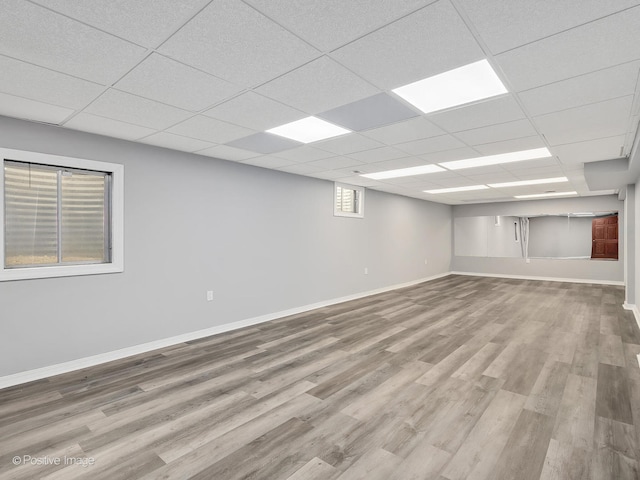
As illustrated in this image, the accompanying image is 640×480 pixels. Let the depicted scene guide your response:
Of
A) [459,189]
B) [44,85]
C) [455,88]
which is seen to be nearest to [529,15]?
[455,88]

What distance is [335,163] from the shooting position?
4.69 metres

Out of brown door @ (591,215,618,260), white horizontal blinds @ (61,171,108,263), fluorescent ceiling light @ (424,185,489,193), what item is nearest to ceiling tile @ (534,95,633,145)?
fluorescent ceiling light @ (424,185,489,193)

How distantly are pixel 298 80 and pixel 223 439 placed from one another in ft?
8.07

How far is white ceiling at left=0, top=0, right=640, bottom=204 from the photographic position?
1.55 metres

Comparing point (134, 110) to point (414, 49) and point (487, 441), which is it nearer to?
point (414, 49)

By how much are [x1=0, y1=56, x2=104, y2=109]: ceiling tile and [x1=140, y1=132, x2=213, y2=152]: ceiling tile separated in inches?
33.7

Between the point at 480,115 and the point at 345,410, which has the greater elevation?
the point at 480,115

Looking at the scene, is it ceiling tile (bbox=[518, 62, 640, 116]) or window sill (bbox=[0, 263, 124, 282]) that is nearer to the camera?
ceiling tile (bbox=[518, 62, 640, 116])

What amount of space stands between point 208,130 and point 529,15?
107 inches

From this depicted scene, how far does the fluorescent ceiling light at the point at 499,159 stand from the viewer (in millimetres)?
4066

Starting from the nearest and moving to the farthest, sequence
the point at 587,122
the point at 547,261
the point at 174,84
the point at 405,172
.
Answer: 1. the point at 174,84
2. the point at 587,122
3. the point at 405,172
4. the point at 547,261

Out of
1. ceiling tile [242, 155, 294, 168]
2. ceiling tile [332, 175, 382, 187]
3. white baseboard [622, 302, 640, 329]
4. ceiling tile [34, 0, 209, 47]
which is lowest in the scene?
white baseboard [622, 302, 640, 329]

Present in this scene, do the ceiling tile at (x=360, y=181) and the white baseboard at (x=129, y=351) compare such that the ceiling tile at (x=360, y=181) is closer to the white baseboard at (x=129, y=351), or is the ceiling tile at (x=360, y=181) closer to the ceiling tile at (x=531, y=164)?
the ceiling tile at (x=531, y=164)

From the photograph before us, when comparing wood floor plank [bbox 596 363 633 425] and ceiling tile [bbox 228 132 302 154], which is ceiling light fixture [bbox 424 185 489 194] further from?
ceiling tile [bbox 228 132 302 154]
